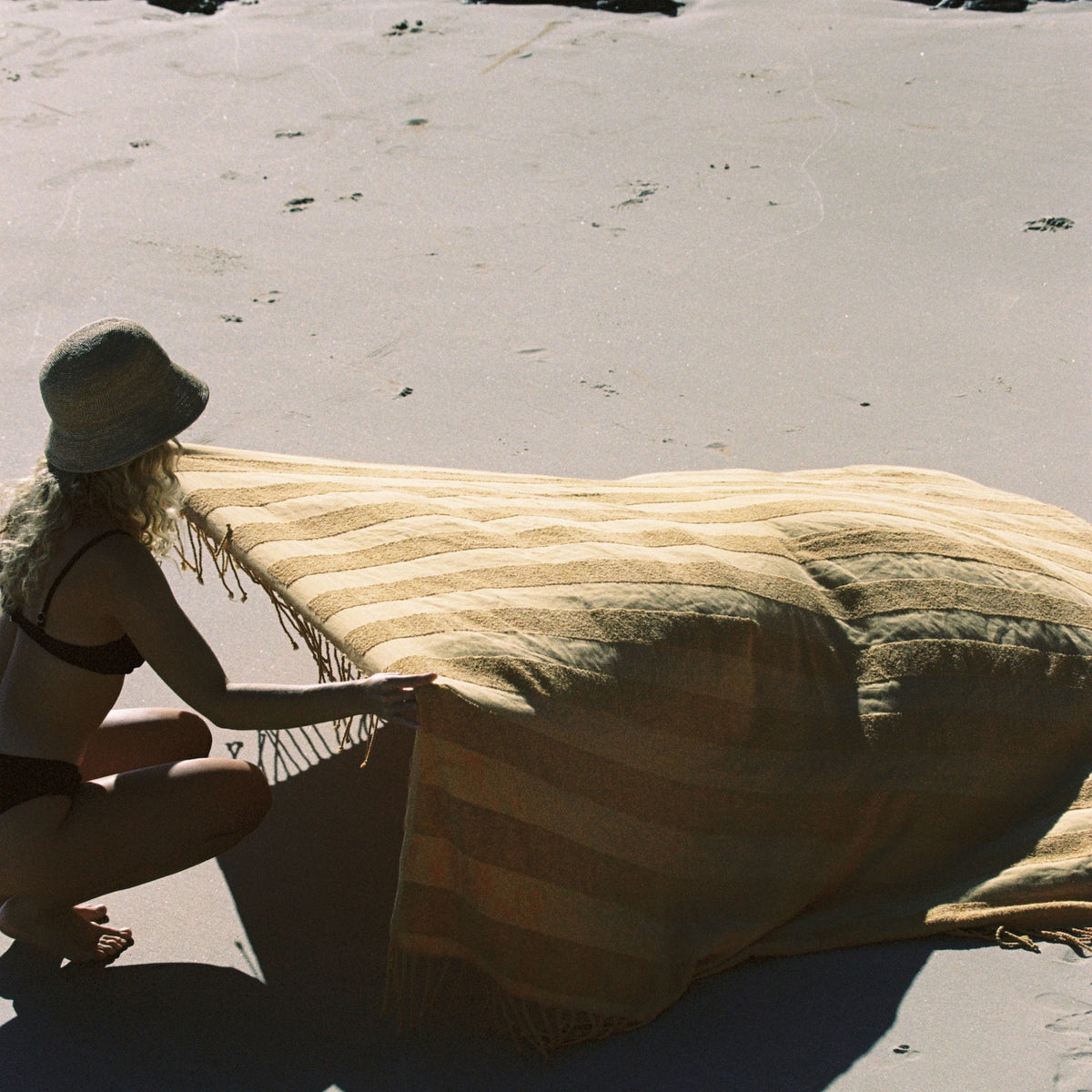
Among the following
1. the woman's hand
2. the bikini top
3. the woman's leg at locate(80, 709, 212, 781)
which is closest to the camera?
the woman's hand

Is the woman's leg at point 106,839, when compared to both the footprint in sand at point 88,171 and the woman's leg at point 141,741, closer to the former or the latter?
the woman's leg at point 141,741

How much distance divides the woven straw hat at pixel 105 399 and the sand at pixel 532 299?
932 mm

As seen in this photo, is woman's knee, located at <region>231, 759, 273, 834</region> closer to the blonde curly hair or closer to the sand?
the sand

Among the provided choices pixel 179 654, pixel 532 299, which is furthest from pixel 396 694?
pixel 532 299

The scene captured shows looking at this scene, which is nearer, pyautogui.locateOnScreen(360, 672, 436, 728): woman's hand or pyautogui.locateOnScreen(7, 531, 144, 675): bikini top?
pyautogui.locateOnScreen(360, 672, 436, 728): woman's hand

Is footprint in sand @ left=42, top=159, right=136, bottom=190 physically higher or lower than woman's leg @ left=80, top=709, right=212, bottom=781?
higher

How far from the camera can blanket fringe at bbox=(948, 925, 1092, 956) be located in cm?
225

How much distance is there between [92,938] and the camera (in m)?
2.30

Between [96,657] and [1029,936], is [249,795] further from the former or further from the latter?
[1029,936]

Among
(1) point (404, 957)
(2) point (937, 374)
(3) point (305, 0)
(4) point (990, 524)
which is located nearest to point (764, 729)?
(1) point (404, 957)

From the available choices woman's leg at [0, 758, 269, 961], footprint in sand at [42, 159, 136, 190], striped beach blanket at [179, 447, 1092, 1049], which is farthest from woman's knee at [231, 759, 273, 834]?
footprint in sand at [42, 159, 136, 190]

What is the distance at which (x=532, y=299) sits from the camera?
17.1ft

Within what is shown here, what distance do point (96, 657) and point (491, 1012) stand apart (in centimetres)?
90

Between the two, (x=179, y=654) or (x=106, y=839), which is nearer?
(x=179, y=654)
